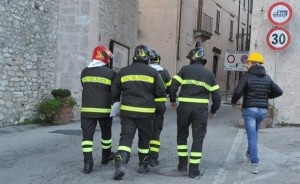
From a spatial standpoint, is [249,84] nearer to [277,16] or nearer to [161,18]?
[277,16]

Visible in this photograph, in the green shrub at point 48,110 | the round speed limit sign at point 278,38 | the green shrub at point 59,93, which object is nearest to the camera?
the round speed limit sign at point 278,38

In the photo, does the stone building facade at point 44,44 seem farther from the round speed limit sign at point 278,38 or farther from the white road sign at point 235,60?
the white road sign at point 235,60

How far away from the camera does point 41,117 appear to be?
12.6 meters

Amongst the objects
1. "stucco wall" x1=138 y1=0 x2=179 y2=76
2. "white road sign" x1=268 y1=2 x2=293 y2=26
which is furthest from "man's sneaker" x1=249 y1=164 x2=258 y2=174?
"stucco wall" x1=138 y1=0 x2=179 y2=76

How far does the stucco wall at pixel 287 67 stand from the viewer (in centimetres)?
1225

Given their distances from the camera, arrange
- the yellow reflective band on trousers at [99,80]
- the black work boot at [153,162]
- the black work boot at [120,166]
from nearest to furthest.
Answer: the black work boot at [120,166]
the yellow reflective band on trousers at [99,80]
the black work boot at [153,162]

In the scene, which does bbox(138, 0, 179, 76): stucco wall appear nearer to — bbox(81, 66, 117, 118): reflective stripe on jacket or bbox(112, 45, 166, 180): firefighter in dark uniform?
bbox(81, 66, 117, 118): reflective stripe on jacket

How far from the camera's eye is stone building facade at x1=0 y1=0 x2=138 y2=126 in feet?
37.2

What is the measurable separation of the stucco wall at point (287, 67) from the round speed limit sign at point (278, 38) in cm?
53

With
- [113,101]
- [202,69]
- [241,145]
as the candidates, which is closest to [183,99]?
[202,69]

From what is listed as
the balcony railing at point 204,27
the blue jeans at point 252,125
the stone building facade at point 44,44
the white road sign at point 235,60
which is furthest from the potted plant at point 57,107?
the balcony railing at point 204,27

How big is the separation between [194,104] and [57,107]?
272 inches

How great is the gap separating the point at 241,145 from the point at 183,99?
3.35m

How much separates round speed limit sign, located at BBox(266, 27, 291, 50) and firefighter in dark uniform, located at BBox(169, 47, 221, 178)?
5.79 metres
